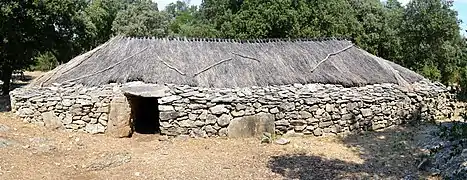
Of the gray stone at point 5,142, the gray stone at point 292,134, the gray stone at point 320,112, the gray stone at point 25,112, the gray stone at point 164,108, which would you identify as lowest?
the gray stone at point 292,134

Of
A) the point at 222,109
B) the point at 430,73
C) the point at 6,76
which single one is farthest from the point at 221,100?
the point at 430,73

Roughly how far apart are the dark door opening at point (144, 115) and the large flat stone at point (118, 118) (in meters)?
0.29

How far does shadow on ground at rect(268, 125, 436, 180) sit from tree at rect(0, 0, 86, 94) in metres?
10.2

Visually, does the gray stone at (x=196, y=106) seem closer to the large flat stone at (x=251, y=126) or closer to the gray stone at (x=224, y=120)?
the gray stone at (x=224, y=120)

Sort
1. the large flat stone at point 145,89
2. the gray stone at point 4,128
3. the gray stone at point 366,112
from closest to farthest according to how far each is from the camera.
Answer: the gray stone at point 4,128, the large flat stone at point 145,89, the gray stone at point 366,112

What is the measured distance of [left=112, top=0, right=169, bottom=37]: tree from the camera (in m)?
34.1

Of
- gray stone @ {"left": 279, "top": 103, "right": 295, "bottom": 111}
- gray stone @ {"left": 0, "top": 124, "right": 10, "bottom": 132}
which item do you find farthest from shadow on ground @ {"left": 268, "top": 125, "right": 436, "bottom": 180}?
gray stone @ {"left": 0, "top": 124, "right": 10, "bottom": 132}

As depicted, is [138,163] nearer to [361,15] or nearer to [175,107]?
[175,107]

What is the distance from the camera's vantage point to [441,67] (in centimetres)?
2456

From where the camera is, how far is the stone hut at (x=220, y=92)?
1212 centimetres

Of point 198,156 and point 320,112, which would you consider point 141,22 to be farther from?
point 198,156

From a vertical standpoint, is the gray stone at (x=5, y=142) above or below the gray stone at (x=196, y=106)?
below

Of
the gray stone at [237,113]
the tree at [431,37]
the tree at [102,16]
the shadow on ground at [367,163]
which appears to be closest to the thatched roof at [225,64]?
the gray stone at [237,113]

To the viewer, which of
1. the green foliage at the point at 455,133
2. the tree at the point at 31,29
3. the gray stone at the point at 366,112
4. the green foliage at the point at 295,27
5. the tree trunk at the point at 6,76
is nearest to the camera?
the green foliage at the point at 455,133
